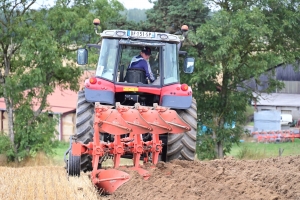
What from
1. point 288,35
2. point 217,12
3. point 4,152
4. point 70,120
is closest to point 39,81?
point 4,152

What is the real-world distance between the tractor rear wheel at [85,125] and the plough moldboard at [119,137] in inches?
15.7

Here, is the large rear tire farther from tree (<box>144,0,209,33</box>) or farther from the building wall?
the building wall

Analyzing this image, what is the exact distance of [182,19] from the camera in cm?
1956

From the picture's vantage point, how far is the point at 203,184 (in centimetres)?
767

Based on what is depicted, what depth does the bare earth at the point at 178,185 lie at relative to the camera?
23.9 ft

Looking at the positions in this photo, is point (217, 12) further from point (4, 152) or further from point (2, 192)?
point (2, 192)

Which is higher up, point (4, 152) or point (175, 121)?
point (175, 121)

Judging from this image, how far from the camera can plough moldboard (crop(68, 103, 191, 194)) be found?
325 inches

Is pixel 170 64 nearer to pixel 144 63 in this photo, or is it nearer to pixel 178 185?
pixel 144 63

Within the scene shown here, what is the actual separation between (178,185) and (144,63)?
2784 mm

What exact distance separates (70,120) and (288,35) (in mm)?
21689

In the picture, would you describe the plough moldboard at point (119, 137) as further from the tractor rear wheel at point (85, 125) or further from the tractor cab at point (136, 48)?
the tractor cab at point (136, 48)

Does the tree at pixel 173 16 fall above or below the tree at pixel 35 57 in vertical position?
above

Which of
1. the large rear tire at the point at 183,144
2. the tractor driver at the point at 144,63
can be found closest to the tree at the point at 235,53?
the tractor driver at the point at 144,63
